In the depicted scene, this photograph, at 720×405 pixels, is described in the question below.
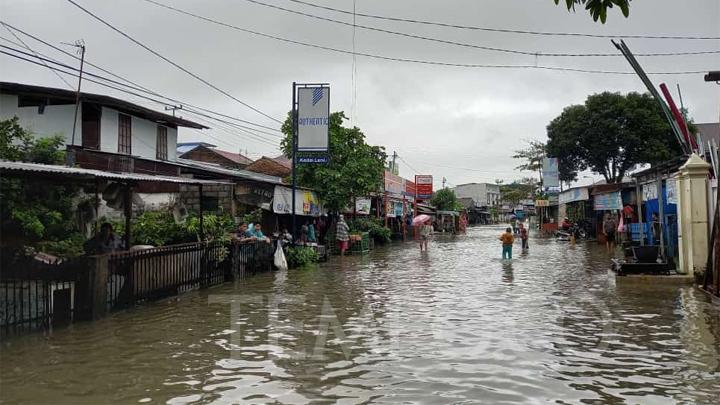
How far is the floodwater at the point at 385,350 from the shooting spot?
5688mm

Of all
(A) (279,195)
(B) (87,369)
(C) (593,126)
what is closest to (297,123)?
(A) (279,195)

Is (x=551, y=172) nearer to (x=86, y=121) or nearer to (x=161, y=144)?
(x=161, y=144)

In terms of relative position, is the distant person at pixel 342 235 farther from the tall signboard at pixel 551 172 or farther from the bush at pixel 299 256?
the tall signboard at pixel 551 172

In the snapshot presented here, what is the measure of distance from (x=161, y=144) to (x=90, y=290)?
18.3 meters

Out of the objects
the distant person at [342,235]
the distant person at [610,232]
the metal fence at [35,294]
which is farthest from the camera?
the distant person at [610,232]

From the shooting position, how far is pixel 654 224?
2061 cm

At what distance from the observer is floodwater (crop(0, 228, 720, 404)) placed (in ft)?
18.7

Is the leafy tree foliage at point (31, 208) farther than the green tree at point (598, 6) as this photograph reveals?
Yes

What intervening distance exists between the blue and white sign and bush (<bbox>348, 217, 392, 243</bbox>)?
9.33m

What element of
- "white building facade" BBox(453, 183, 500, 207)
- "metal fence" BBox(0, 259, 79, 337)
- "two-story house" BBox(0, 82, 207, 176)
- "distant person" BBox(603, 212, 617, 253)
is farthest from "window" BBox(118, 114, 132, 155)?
"white building facade" BBox(453, 183, 500, 207)

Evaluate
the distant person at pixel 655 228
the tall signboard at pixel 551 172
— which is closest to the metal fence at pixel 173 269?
the distant person at pixel 655 228

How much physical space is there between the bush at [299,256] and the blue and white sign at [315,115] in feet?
12.2

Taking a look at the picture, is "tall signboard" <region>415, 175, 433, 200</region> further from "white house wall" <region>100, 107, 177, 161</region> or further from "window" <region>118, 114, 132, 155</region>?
"window" <region>118, 114, 132, 155</region>

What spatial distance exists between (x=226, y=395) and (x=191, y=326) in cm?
378
